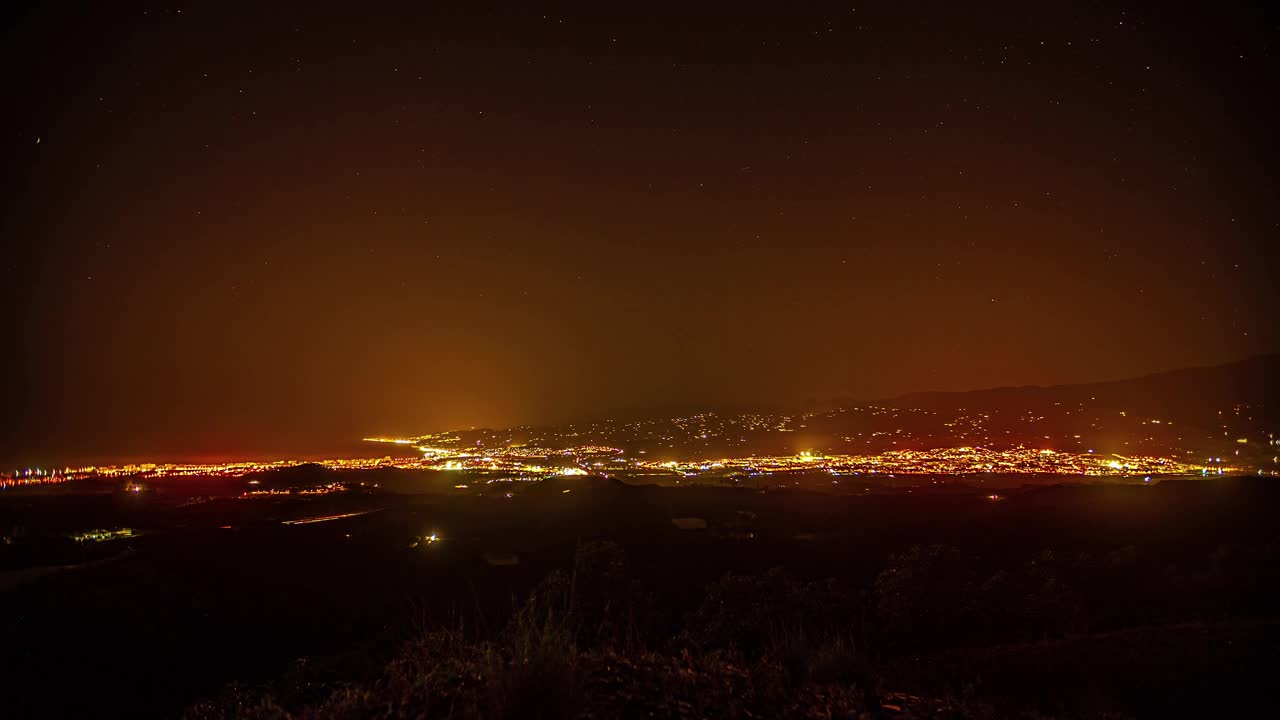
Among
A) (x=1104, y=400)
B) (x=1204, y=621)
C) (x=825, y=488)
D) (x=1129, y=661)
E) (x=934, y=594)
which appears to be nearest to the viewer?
(x=1129, y=661)

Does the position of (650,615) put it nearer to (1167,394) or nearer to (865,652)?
(865,652)

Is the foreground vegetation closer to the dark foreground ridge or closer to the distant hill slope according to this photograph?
the dark foreground ridge

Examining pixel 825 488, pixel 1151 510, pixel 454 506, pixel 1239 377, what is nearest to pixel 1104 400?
pixel 1239 377

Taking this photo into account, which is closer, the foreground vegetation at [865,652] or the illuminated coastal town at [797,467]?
the foreground vegetation at [865,652]

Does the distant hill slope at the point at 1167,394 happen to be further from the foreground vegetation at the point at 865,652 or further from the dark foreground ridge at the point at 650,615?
the foreground vegetation at the point at 865,652

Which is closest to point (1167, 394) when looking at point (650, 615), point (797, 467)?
point (797, 467)

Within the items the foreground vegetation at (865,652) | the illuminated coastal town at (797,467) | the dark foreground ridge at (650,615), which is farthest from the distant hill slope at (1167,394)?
the foreground vegetation at (865,652)

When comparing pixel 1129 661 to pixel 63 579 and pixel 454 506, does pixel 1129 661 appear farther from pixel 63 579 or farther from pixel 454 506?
pixel 454 506

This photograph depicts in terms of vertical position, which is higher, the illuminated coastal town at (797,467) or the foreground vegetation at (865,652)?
the foreground vegetation at (865,652)
